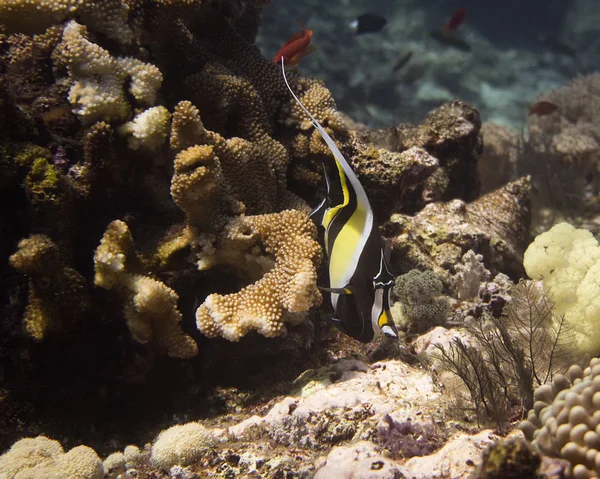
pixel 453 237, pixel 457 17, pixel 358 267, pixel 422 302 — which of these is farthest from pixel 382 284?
pixel 457 17

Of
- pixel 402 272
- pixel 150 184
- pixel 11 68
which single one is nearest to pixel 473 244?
pixel 402 272

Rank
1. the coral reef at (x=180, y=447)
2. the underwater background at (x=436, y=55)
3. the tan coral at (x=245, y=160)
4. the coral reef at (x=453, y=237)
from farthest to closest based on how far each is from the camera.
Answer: the underwater background at (x=436, y=55) < the coral reef at (x=453, y=237) < the tan coral at (x=245, y=160) < the coral reef at (x=180, y=447)

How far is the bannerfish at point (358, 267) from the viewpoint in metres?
2.36

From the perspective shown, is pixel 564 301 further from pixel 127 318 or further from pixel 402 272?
pixel 127 318

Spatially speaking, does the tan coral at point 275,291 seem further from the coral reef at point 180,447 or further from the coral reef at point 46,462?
the coral reef at point 46,462

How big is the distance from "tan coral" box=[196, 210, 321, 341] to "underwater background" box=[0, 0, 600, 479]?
0.04 ft

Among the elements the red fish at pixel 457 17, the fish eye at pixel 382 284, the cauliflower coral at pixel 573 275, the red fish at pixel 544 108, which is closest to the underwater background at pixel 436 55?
the red fish at pixel 457 17

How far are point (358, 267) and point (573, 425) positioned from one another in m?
1.21

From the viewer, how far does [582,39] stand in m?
22.3

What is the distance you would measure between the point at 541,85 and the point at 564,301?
19.0m

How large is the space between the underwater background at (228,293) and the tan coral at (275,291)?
0.5 inches

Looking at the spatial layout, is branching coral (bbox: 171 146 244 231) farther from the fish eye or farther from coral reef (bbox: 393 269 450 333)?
coral reef (bbox: 393 269 450 333)

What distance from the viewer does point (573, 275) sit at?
10.0 feet

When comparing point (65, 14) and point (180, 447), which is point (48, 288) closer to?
point (180, 447)
